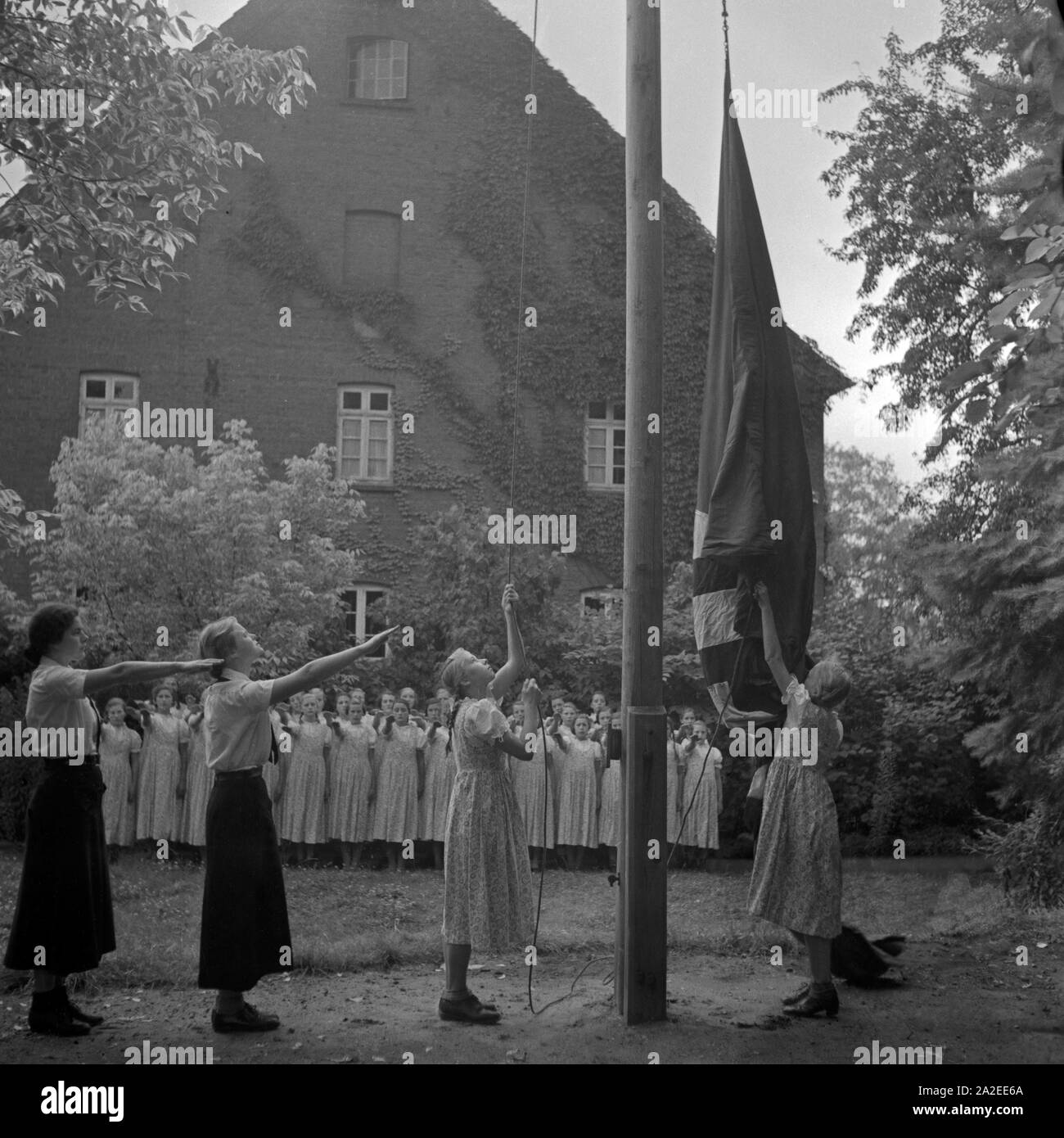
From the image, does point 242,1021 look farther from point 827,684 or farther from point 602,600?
point 602,600

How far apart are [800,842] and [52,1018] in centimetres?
390

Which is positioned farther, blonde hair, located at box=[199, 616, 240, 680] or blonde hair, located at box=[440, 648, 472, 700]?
blonde hair, located at box=[440, 648, 472, 700]

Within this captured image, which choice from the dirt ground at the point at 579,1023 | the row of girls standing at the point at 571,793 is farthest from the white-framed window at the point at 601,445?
the dirt ground at the point at 579,1023

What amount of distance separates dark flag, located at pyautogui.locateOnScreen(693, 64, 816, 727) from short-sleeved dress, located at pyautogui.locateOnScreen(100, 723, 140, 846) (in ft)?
26.8

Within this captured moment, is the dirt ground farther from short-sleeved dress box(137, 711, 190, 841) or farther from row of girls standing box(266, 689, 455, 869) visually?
short-sleeved dress box(137, 711, 190, 841)

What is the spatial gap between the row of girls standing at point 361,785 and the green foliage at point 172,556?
223 cm

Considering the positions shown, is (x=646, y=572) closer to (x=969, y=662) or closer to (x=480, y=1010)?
(x=480, y=1010)

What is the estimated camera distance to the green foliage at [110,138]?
9578mm

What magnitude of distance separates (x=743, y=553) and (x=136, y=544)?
10743 mm

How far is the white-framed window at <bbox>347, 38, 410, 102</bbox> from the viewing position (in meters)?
22.7

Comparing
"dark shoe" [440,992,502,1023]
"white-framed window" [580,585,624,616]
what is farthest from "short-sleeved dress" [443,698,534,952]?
"white-framed window" [580,585,624,616]

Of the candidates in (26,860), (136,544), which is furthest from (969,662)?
(136,544)

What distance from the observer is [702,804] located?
14.6 metres

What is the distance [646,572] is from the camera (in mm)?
6855
